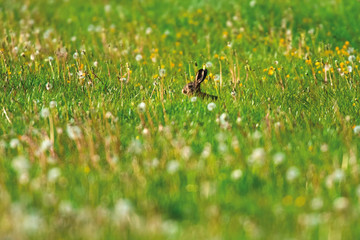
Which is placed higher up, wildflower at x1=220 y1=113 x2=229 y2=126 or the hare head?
the hare head

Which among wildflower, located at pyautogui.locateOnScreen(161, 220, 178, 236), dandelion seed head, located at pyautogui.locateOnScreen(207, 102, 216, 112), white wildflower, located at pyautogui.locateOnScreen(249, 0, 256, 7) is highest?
white wildflower, located at pyautogui.locateOnScreen(249, 0, 256, 7)

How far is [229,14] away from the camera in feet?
31.6

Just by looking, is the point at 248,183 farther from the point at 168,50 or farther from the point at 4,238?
the point at 168,50

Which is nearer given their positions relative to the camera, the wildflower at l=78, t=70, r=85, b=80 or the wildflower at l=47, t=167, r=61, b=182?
the wildflower at l=47, t=167, r=61, b=182

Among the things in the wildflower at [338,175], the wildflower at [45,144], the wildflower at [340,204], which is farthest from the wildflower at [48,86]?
the wildflower at [340,204]

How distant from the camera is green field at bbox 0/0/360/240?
314 centimetres

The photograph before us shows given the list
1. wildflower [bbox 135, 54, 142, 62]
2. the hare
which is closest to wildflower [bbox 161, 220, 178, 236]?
the hare

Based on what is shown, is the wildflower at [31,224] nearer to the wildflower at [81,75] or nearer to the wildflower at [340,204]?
the wildflower at [340,204]

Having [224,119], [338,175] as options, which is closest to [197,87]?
[224,119]

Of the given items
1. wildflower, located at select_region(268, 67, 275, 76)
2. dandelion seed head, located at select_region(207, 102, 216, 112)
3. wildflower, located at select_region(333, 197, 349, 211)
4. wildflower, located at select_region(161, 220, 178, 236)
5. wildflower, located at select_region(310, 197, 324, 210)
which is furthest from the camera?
wildflower, located at select_region(268, 67, 275, 76)

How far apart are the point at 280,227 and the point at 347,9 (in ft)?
24.6

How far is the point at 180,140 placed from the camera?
4.11 m

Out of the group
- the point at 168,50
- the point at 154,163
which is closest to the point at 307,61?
the point at 168,50

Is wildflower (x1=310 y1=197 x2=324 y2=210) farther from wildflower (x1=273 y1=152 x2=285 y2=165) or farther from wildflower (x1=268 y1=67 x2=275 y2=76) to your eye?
wildflower (x1=268 y1=67 x2=275 y2=76)
